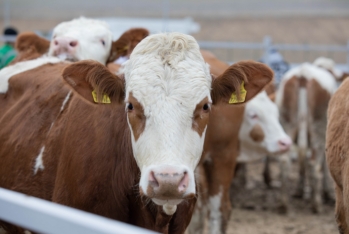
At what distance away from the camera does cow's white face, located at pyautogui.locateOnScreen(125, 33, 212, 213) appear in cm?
243

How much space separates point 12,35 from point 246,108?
511 cm

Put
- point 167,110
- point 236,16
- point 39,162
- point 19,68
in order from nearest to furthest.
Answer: point 167,110, point 39,162, point 19,68, point 236,16

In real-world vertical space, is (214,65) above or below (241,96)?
below

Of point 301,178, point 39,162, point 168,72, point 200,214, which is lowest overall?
point 301,178

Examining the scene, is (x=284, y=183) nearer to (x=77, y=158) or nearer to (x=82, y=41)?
(x=82, y=41)

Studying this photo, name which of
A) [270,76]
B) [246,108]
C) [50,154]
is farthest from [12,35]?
[270,76]

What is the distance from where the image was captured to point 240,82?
297cm

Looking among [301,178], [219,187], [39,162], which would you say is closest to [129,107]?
[39,162]

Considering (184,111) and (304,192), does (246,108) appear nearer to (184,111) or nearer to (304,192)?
(304,192)

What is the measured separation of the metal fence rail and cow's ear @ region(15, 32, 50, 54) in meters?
2.95

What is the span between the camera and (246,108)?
19.1ft

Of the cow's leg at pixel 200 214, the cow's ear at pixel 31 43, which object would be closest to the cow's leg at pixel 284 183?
the cow's leg at pixel 200 214

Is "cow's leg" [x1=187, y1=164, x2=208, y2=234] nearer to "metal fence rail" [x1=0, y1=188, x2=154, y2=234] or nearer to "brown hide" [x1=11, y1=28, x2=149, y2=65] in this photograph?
"brown hide" [x1=11, y1=28, x2=149, y2=65]

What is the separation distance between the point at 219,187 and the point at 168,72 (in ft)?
7.99
